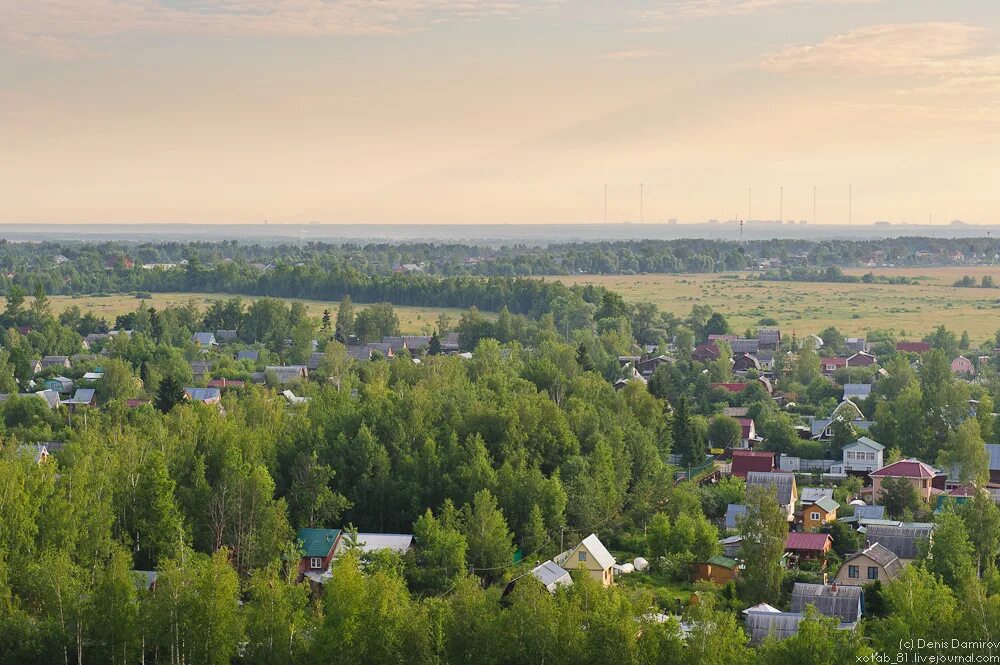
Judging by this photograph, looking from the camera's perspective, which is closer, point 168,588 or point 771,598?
point 168,588

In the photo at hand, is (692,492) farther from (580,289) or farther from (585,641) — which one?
(580,289)

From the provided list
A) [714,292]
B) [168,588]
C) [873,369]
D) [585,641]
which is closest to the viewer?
[585,641]

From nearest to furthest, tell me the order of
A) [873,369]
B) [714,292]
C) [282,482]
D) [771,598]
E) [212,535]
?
[771,598] → [212,535] → [282,482] → [873,369] → [714,292]

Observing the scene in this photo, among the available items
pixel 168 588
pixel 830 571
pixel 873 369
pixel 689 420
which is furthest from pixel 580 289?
pixel 168 588

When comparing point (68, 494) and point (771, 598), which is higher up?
point (68, 494)

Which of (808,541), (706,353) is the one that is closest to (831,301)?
(706,353)
